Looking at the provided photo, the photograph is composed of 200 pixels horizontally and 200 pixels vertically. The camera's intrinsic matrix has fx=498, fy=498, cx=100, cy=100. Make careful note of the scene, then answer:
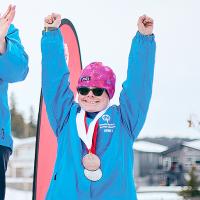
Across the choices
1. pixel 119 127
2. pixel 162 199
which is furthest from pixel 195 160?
pixel 119 127

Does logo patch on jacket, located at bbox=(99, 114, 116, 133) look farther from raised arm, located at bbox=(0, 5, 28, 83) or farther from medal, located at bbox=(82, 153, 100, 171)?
raised arm, located at bbox=(0, 5, 28, 83)

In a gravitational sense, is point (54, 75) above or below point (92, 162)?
above

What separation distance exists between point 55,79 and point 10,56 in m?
0.15

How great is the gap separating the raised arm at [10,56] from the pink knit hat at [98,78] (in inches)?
7.0

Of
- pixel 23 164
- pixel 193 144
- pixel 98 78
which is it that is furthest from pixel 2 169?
pixel 23 164

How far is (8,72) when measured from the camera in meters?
1.40

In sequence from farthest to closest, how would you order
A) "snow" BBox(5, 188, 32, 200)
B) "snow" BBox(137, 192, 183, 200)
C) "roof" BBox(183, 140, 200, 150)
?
"roof" BBox(183, 140, 200, 150) < "snow" BBox(137, 192, 183, 200) < "snow" BBox(5, 188, 32, 200)

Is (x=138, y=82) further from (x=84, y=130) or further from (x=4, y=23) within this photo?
(x=4, y=23)

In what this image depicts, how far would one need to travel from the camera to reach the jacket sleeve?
144 cm

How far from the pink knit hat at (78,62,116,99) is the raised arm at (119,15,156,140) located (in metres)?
0.05

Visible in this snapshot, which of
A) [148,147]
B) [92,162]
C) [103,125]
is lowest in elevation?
[148,147]

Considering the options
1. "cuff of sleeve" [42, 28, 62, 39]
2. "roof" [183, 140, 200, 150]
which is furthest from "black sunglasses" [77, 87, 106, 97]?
"roof" [183, 140, 200, 150]

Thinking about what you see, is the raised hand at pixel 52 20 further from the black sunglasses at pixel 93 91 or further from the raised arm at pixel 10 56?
the black sunglasses at pixel 93 91

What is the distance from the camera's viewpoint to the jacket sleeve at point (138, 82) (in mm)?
1438
